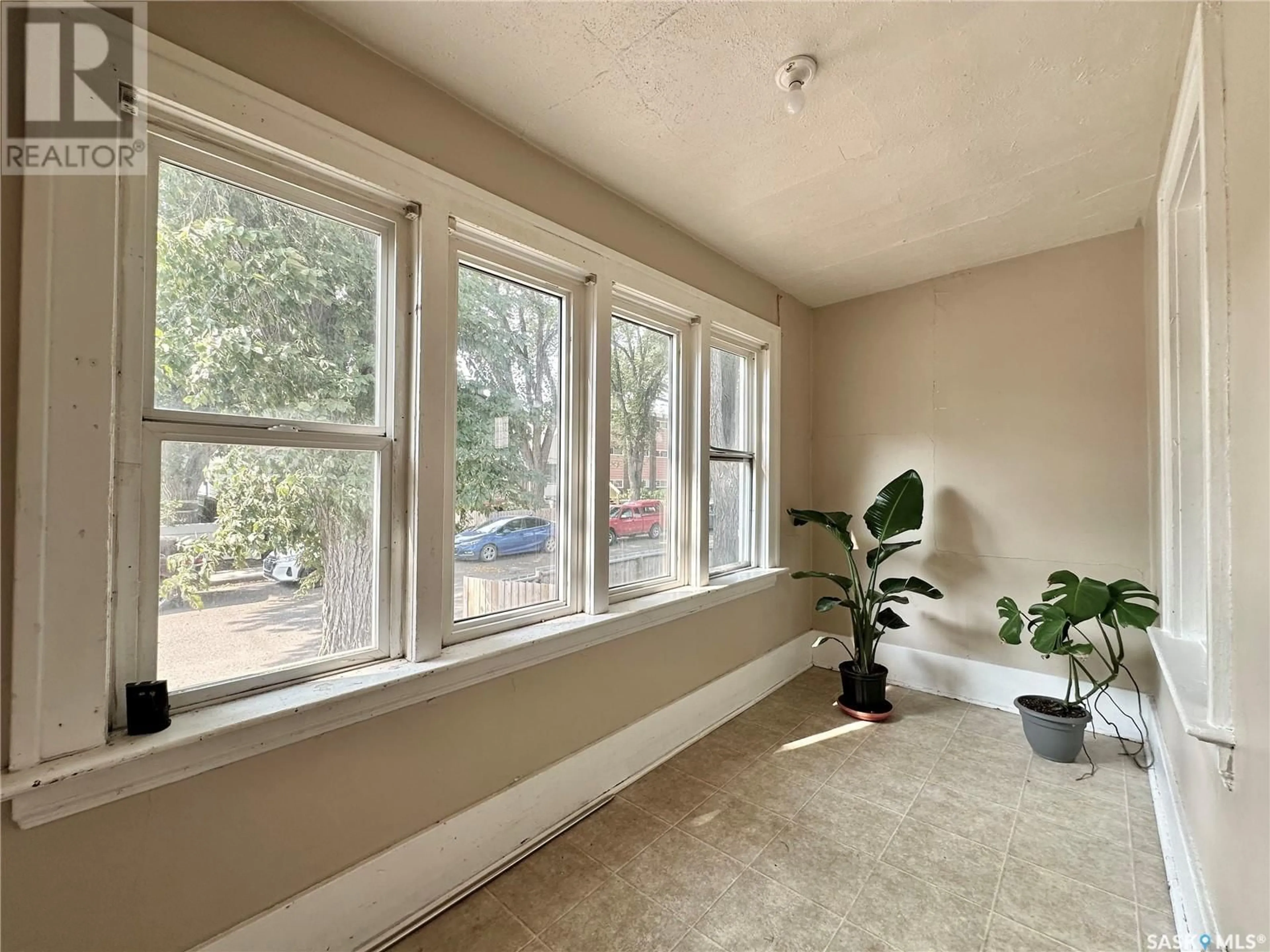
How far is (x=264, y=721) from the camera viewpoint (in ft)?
4.30

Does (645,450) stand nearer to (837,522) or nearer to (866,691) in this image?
(837,522)

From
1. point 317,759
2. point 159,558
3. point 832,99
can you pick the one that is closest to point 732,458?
point 832,99

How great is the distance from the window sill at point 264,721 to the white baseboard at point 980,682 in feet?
8.20

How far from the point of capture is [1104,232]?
281cm

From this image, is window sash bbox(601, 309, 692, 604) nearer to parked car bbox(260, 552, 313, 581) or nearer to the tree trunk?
the tree trunk

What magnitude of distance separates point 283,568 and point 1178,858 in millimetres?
3119

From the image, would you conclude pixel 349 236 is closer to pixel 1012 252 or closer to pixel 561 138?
pixel 561 138

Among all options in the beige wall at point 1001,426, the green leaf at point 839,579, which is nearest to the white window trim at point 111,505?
the green leaf at point 839,579

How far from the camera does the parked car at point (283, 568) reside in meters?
1.45

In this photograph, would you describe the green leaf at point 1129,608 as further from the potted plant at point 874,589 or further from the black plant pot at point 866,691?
the black plant pot at point 866,691

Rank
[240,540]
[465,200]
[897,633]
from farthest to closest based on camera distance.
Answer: [897,633] < [465,200] < [240,540]

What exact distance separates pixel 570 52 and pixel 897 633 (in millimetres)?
3775

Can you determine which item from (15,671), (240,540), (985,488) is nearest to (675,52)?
(240,540)

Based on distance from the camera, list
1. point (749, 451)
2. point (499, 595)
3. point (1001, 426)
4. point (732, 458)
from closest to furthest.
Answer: point (499, 595) < point (1001, 426) < point (732, 458) < point (749, 451)
